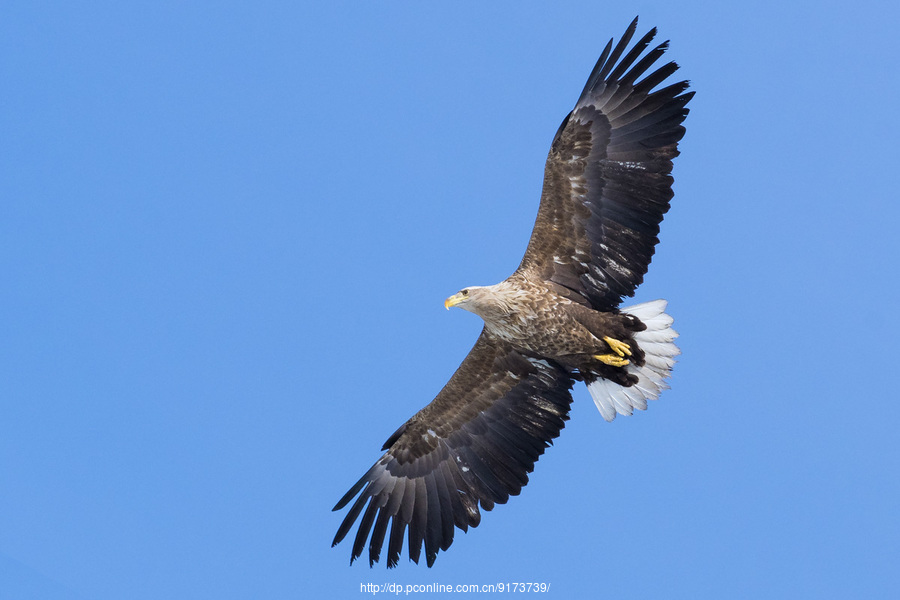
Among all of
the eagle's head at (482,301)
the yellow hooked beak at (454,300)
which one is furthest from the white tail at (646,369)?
the yellow hooked beak at (454,300)

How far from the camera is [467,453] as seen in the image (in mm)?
11805

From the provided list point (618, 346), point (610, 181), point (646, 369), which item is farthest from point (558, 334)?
point (610, 181)

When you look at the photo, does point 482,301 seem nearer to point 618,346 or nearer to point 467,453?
point 618,346

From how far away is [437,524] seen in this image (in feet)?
38.1

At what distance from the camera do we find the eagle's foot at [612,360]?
→ 36.2 ft

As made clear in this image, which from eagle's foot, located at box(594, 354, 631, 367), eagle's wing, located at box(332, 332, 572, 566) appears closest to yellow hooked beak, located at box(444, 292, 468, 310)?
eagle's wing, located at box(332, 332, 572, 566)

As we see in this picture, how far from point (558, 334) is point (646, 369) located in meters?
1.11

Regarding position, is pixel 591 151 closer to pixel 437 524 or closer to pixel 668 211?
pixel 668 211

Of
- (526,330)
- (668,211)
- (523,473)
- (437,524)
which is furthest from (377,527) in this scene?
(668,211)

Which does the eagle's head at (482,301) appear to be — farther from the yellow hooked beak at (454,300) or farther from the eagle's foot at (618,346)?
the eagle's foot at (618,346)

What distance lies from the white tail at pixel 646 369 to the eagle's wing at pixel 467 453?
0.44m

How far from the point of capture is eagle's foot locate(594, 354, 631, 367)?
1103cm

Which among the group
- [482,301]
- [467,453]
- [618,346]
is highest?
[482,301]

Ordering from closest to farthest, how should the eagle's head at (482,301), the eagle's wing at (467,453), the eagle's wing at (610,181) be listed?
the eagle's wing at (610,181)
the eagle's head at (482,301)
the eagle's wing at (467,453)
